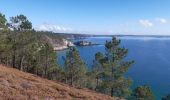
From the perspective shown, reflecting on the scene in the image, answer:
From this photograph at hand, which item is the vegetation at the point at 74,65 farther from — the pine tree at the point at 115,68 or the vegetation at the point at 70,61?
the pine tree at the point at 115,68

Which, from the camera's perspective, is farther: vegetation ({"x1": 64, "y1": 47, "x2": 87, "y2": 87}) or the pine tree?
vegetation ({"x1": 64, "y1": 47, "x2": 87, "y2": 87})

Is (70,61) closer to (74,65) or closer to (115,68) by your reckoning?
(74,65)

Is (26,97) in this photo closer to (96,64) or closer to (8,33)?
(8,33)

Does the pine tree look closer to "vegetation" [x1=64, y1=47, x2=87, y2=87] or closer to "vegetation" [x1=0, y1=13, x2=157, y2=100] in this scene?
"vegetation" [x1=0, y1=13, x2=157, y2=100]

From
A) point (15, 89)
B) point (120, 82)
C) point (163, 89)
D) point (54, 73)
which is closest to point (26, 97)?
point (15, 89)

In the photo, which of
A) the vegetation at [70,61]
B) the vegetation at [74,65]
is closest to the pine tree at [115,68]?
the vegetation at [70,61]

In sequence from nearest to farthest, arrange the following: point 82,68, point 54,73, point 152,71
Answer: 1. point 82,68
2. point 54,73
3. point 152,71

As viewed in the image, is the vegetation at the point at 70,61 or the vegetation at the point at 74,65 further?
the vegetation at the point at 74,65

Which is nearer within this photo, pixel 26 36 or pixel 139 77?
pixel 26 36

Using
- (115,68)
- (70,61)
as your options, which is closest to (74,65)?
(70,61)

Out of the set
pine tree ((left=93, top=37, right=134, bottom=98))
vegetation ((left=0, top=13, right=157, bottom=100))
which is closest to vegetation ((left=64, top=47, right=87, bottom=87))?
vegetation ((left=0, top=13, right=157, bottom=100))

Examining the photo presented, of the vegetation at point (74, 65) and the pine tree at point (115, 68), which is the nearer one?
the pine tree at point (115, 68)

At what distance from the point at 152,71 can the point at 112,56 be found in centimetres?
8590

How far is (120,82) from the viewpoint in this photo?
143ft
